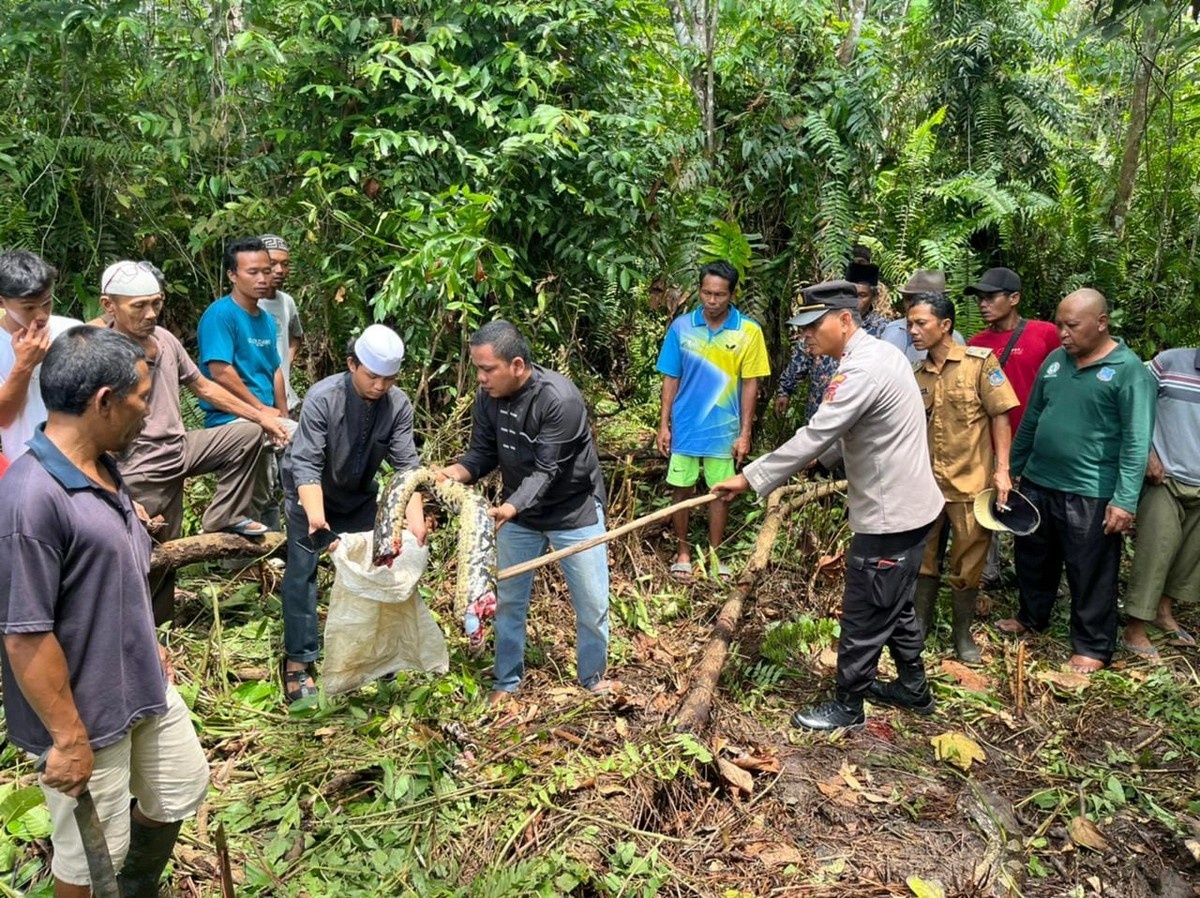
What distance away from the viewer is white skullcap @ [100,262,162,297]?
A: 157 inches

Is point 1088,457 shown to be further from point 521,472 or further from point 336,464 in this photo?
point 336,464

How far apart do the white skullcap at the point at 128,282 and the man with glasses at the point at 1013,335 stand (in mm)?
4684

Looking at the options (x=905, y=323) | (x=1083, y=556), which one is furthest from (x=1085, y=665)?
(x=905, y=323)

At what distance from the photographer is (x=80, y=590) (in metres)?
2.36

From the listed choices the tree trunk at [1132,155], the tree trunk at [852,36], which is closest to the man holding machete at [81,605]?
the tree trunk at [852,36]

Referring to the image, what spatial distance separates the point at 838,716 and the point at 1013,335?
2839 millimetres

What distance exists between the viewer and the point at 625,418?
8.05 metres

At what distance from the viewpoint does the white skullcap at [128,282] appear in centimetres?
398

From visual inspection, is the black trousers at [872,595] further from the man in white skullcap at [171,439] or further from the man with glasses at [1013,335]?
the man in white skullcap at [171,439]

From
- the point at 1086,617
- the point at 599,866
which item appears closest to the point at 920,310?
the point at 1086,617

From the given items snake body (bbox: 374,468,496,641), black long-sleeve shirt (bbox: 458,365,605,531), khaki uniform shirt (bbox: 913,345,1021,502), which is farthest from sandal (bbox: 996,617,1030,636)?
snake body (bbox: 374,468,496,641)

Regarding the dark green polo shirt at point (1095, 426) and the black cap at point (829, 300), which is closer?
the black cap at point (829, 300)

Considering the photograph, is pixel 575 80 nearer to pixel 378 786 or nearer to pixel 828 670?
pixel 828 670

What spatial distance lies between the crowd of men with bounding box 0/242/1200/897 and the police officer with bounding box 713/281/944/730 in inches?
0.5
